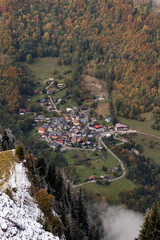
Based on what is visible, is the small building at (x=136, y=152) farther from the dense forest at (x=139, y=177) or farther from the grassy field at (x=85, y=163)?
the grassy field at (x=85, y=163)

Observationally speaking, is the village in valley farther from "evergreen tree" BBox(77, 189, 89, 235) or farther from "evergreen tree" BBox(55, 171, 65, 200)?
"evergreen tree" BBox(55, 171, 65, 200)

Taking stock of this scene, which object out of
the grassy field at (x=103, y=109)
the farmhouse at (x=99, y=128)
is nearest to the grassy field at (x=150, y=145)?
the farmhouse at (x=99, y=128)

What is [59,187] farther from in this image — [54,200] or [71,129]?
[71,129]

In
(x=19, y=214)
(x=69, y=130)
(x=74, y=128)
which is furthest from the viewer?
(x=74, y=128)

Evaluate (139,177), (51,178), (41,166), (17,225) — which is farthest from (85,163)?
(17,225)

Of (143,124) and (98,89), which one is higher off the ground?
(98,89)
